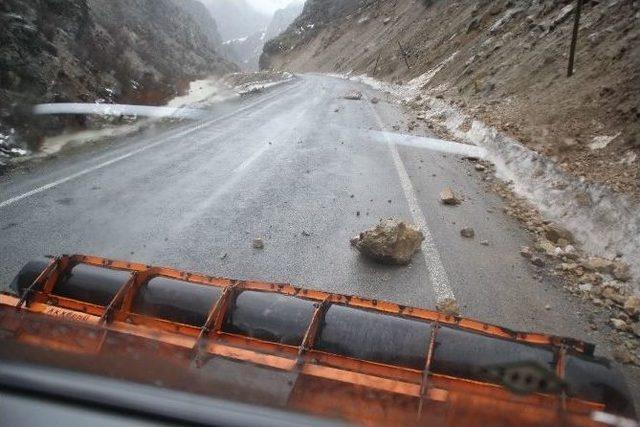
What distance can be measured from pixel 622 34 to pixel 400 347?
29.5ft

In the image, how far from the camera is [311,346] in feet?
9.54

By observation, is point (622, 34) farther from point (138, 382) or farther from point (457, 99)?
point (138, 382)

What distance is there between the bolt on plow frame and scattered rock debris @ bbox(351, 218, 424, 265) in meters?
1.94

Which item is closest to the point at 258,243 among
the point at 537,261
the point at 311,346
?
the point at 311,346

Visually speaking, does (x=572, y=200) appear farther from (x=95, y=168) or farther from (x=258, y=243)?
(x=95, y=168)

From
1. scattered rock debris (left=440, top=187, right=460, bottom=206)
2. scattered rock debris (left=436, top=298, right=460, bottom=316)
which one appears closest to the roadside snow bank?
scattered rock debris (left=440, top=187, right=460, bottom=206)

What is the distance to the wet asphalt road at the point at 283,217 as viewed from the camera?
458 cm

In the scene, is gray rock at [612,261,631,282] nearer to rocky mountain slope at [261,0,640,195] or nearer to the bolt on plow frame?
rocky mountain slope at [261,0,640,195]

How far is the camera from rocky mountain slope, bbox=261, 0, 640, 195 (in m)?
6.69

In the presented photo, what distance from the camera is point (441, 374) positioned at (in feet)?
8.90

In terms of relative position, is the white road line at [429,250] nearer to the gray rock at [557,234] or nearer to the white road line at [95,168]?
the gray rock at [557,234]

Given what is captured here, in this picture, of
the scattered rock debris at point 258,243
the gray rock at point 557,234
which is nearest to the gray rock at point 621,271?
the gray rock at point 557,234

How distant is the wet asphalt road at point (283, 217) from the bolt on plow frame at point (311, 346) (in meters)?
1.42

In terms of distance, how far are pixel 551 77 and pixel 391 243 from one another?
732 centimetres
